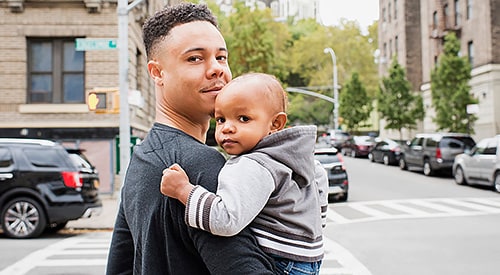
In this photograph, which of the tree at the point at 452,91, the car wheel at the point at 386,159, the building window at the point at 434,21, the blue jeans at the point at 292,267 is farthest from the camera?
the building window at the point at 434,21

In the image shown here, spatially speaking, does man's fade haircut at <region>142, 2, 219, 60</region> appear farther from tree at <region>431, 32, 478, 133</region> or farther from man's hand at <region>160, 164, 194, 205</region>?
tree at <region>431, 32, 478, 133</region>

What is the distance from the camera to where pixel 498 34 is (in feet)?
112

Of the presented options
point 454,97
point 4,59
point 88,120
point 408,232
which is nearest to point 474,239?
point 408,232

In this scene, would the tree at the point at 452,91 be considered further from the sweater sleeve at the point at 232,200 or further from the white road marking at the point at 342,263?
the sweater sleeve at the point at 232,200

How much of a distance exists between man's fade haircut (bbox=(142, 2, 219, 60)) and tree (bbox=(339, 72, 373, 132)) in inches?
2099

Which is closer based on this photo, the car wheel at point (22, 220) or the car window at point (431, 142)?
the car wheel at point (22, 220)

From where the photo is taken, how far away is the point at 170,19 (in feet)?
6.70

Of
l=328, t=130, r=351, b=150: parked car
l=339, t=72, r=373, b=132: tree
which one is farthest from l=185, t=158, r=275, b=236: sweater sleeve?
l=339, t=72, r=373, b=132: tree

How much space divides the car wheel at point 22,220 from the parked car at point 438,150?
18.6m

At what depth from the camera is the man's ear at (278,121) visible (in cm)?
193

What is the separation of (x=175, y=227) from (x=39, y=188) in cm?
1088

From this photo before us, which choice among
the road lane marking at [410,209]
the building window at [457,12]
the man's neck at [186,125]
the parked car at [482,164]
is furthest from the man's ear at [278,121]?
the building window at [457,12]

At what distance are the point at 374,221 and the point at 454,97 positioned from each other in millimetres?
17742

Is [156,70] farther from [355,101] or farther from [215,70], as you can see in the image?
[355,101]
